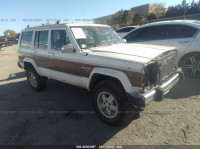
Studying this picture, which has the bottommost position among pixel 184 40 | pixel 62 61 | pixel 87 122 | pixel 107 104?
pixel 87 122

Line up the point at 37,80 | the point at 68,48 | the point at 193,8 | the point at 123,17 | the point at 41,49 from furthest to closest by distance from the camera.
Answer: the point at 123,17
the point at 193,8
the point at 37,80
the point at 41,49
the point at 68,48

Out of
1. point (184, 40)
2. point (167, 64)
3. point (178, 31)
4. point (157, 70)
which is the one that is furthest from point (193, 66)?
point (157, 70)

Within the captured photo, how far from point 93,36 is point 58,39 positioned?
92cm

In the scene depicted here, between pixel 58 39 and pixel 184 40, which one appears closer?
pixel 58 39

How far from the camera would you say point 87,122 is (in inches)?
128

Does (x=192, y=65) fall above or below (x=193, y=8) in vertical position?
below

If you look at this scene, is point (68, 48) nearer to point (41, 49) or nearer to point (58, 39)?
point (58, 39)

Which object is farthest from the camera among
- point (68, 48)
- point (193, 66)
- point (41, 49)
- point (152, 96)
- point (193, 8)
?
point (193, 8)

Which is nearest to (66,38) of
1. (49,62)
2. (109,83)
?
(49,62)

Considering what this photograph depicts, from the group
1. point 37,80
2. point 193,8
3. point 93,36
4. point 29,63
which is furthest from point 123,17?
point 93,36

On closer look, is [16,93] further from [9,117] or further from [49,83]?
[9,117]

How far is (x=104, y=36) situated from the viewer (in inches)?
160

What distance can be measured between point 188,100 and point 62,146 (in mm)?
3229

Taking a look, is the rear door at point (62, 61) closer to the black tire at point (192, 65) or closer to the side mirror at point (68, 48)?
the side mirror at point (68, 48)
